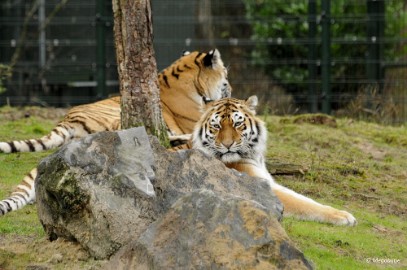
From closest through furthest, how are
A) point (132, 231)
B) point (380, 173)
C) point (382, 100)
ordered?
point (132, 231) < point (380, 173) < point (382, 100)

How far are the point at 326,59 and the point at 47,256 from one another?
25.1 ft

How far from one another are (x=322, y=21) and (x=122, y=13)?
6.14 m

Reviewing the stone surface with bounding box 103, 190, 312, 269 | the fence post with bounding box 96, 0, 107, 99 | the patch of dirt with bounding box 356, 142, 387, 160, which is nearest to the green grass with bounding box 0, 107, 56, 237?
the stone surface with bounding box 103, 190, 312, 269

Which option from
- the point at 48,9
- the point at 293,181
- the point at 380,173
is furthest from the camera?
the point at 48,9

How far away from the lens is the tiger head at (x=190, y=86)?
330 inches

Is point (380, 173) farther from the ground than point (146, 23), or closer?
closer

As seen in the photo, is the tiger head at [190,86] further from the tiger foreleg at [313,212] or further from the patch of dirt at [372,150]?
the tiger foreleg at [313,212]

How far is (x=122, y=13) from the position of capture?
618 centimetres

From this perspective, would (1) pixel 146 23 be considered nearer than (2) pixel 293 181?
Yes

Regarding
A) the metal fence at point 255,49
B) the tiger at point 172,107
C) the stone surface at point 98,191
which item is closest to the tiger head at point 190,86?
the tiger at point 172,107

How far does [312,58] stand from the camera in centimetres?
1222

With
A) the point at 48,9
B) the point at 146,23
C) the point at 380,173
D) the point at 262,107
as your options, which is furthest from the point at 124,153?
the point at 48,9

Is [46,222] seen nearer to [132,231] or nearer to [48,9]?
[132,231]

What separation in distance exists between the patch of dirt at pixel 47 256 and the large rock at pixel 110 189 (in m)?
0.05
